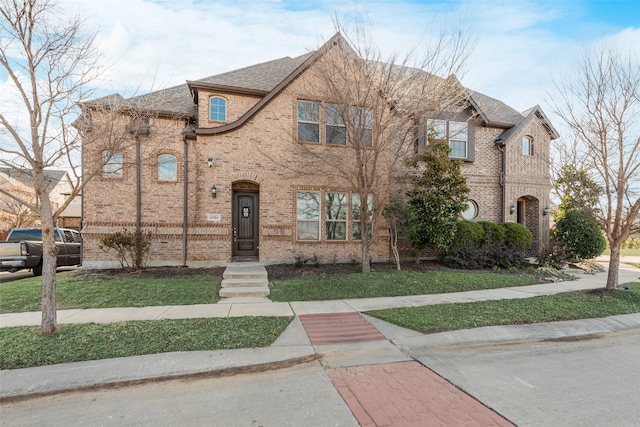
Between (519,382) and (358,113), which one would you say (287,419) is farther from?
(358,113)

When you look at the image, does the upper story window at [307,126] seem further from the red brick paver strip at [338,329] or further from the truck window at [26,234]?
the truck window at [26,234]

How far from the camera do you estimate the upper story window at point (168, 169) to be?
33.0ft

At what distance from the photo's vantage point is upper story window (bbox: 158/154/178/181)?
10062 millimetres

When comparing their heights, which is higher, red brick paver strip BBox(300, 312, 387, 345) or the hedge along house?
the hedge along house

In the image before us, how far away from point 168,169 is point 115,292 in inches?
183

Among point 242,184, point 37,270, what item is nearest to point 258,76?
point 242,184

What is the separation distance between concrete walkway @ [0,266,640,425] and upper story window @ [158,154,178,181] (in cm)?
530

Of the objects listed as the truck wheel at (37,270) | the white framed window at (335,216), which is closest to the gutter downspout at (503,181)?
the white framed window at (335,216)

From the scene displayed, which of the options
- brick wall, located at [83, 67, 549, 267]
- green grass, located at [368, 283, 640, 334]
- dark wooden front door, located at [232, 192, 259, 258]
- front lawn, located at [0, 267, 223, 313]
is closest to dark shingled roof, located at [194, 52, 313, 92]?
brick wall, located at [83, 67, 549, 267]

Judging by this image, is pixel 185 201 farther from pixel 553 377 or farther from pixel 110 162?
pixel 553 377

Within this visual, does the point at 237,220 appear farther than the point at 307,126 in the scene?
No

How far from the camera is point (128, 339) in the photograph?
4.35 metres

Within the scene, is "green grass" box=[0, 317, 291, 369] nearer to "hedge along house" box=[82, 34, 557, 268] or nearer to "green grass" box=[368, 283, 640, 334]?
"green grass" box=[368, 283, 640, 334]

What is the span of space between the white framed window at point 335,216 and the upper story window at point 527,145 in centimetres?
876
